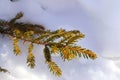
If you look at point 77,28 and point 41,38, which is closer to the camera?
point 41,38

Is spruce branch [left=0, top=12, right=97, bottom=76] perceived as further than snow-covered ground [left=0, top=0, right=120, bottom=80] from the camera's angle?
No

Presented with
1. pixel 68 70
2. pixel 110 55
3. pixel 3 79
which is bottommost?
pixel 3 79

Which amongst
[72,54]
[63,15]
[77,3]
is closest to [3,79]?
[72,54]

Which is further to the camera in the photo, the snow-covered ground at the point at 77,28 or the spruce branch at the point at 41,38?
the snow-covered ground at the point at 77,28

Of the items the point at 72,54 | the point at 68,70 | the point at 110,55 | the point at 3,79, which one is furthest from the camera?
the point at 110,55

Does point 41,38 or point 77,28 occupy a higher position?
point 77,28

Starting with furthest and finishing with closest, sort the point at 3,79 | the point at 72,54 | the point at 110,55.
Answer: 1. the point at 110,55
2. the point at 3,79
3. the point at 72,54

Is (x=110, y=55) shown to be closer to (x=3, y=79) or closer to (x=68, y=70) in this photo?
(x=68, y=70)

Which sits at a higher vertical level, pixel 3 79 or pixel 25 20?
pixel 25 20
